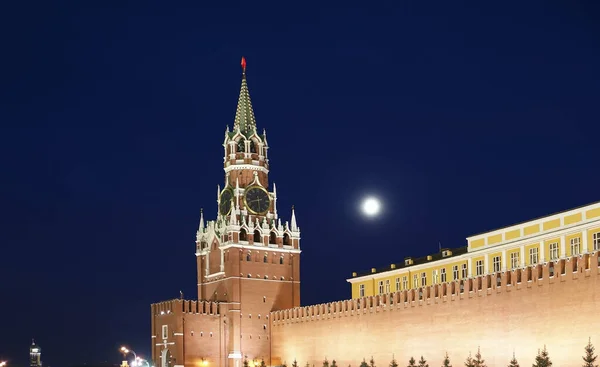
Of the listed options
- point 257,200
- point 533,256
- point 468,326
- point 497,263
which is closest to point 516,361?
point 468,326

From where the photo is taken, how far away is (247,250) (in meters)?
94.8

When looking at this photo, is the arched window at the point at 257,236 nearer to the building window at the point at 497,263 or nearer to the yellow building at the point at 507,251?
the yellow building at the point at 507,251

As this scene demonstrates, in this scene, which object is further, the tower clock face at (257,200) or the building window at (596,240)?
the tower clock face at (257,200)

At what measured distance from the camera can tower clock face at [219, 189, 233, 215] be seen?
323ft

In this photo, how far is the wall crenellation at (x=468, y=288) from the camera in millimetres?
55719

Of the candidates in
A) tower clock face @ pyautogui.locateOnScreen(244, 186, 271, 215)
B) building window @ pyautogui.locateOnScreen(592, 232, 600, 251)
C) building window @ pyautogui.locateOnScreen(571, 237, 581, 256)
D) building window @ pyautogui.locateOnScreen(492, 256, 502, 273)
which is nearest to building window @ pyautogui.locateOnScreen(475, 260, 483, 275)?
building window @ pyautogui.locateOnScreen(492, 256, 502, 273)

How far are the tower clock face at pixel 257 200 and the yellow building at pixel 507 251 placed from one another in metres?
16.2

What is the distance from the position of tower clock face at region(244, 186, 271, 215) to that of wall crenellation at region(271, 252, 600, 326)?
513 inches

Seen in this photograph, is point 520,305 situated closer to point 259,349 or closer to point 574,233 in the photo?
point 574,233

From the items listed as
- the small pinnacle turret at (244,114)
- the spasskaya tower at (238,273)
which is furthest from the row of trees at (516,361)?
the small pinnacle turret at (244,114)

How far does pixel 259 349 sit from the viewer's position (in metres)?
92.9

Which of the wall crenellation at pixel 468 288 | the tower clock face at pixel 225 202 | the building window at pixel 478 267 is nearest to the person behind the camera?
the wall crenellation at pixel 468 288

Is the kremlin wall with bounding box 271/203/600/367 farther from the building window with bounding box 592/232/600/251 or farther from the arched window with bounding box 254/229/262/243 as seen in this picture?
the arched window with bounding box 254/229/262/243

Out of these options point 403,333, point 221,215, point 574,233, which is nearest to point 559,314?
point 574,233
